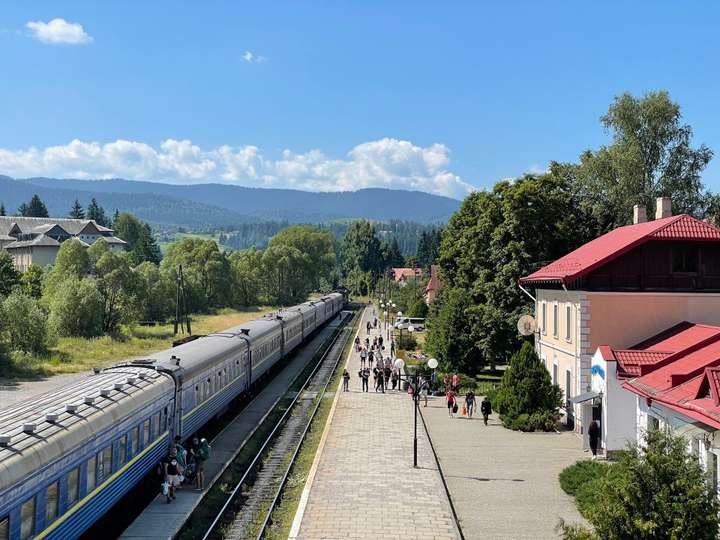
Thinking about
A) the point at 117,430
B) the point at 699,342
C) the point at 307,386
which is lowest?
the point at 307,386

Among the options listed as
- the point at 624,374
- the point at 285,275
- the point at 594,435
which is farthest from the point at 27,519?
the point at 285,275

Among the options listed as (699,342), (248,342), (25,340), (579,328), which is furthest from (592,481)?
(25,340)

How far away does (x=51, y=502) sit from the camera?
1182 cm

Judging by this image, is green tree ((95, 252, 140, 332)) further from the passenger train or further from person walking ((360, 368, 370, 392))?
the passenger train

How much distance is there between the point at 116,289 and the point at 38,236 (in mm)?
63394

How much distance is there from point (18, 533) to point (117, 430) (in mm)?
4414

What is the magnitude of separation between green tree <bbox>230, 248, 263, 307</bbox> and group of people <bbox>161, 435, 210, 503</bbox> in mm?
86067

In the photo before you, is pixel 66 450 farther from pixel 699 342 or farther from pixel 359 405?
pixel 359 405

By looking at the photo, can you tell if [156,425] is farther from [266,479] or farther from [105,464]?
[266,479]

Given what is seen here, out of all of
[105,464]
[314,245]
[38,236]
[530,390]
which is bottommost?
[530,390]

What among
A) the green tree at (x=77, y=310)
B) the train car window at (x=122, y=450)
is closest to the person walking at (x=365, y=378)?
the train car window at (x=122, y=450)

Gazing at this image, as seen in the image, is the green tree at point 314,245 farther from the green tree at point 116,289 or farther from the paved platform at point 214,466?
the paved platform at point 214,466

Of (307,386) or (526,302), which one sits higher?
(526,302)

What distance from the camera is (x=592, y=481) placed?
17672 mm
